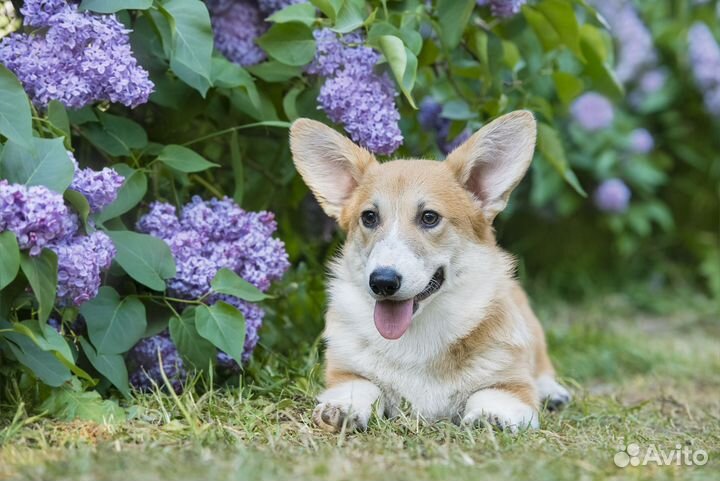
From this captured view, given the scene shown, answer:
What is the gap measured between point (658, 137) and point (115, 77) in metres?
5.15

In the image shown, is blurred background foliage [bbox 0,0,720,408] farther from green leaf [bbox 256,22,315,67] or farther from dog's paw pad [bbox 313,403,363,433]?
dog's paw pad [bbox 313,403,363,433]

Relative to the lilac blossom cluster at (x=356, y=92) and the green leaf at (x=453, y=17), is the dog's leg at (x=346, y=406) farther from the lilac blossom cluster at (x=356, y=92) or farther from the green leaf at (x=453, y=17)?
the green leaf at (x=453, y=17)

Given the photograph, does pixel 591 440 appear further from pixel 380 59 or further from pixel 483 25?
pixel 483 25

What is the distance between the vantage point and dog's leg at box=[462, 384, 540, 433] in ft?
11.0

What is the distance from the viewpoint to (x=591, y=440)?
3.39m

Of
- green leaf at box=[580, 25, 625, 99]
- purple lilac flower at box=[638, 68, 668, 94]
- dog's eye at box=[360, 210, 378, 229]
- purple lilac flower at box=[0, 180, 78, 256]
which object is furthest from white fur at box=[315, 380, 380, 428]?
purple lilac flower at box=[638, 68, 668, 94]

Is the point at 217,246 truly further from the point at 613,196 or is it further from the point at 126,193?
the point at 613,196

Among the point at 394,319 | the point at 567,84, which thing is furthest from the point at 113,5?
the point at 567,84

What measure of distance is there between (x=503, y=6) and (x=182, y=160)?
1.49 m

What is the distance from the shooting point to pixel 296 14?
12.8 ft

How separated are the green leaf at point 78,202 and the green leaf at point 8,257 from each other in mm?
341

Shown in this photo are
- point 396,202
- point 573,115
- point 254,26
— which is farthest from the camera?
point 573,115

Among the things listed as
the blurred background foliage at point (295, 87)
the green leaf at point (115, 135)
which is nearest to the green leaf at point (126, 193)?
the blurred background foliage at point (295, 87)

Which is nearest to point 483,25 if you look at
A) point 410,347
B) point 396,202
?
point 396,202
